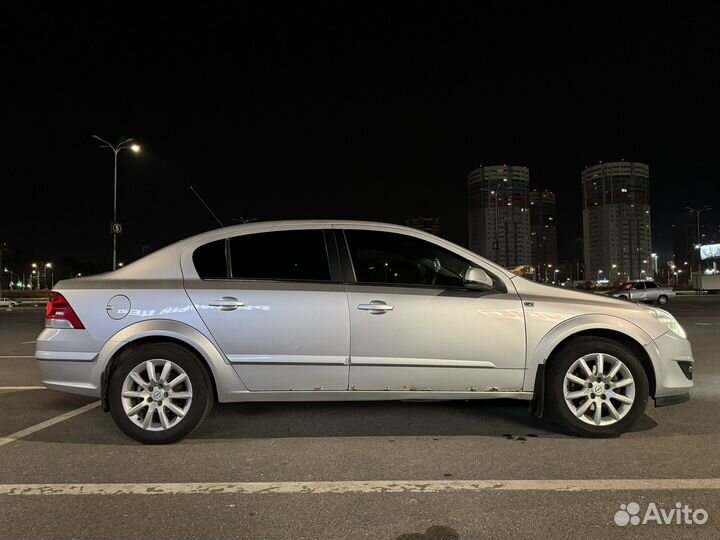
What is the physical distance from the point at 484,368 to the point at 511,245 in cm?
6483

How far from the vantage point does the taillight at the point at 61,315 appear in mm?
4473

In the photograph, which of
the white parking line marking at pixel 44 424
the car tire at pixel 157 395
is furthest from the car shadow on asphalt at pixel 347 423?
the car tire at pixel 157 395

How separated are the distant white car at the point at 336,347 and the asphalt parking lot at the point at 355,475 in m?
0.35

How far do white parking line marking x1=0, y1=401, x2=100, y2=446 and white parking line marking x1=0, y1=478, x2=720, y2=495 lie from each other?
1.21 m

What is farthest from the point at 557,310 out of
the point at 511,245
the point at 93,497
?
the point at 511,245

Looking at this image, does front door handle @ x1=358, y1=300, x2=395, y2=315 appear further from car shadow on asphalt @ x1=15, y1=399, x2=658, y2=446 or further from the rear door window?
car shadow on asphalt @ x1=15, y1=399, x2=658, y2=446

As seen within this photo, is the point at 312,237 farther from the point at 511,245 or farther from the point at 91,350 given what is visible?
the point at 511,245

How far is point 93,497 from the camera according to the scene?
11.0 ft

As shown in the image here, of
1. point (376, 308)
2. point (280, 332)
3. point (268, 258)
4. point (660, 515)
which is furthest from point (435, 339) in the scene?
point (660, 515)

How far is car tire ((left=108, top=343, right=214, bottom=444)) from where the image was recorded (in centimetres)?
438

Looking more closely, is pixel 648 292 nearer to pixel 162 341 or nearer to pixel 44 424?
pixel 162 341

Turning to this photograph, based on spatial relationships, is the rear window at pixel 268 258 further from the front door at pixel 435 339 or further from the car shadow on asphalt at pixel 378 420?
the car shadow on asphalt at pixel 378 420

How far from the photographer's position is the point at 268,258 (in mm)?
4715

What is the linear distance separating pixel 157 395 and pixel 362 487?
189 cm
